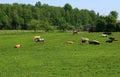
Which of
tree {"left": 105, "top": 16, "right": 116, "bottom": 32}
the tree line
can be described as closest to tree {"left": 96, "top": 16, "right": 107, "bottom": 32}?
the tree line

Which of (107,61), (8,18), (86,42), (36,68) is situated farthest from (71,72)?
(8,18)

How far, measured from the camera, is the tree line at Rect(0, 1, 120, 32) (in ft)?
341

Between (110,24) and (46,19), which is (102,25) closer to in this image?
(110,24)

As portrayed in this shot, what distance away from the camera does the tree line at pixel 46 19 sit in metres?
104

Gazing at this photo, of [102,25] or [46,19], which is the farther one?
[46,19]

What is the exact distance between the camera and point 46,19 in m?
164

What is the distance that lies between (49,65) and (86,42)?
2057 cm

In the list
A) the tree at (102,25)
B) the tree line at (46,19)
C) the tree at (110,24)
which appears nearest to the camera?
the tree at (110,24)

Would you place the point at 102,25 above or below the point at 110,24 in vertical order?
below

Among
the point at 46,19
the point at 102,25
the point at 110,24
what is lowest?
the point at 102,25

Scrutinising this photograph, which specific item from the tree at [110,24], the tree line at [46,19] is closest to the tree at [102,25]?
the tree line at [46,19]

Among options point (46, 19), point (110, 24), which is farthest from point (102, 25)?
point (46, 19)

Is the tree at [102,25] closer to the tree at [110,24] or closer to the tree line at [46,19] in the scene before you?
the tree line at [46,19]

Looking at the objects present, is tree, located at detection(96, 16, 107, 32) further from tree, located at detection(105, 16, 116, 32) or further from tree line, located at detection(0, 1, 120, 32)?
tree, located at detection(105, 16, 116, 32)
